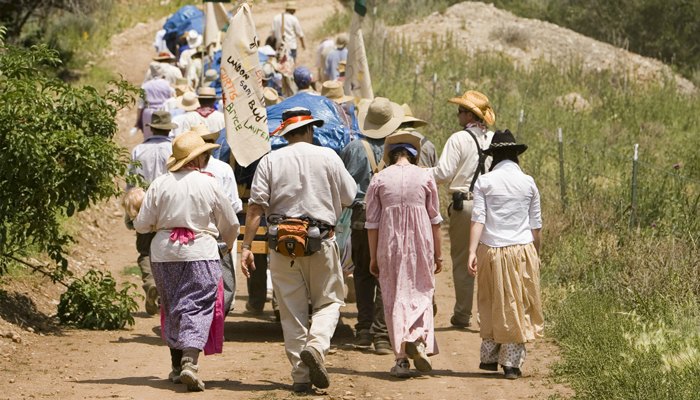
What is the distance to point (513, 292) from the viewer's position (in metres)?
9.48

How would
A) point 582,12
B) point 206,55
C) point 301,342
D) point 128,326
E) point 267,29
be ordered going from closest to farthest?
1. point 301,342
2. point 128,326
3. point 206,55
4. point 267,29
5. point 582,12

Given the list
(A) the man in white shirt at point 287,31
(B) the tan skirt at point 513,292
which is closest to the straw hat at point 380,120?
(B) the tan skirt at point 513,292

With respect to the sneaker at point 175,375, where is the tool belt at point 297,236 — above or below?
above

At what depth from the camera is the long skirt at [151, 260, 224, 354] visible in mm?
8883

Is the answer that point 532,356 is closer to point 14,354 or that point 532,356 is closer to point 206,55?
point 14,354

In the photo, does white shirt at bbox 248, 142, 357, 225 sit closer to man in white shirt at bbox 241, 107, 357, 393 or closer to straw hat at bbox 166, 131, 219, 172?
man in white shirt at bbox 241, 107, 357, 393

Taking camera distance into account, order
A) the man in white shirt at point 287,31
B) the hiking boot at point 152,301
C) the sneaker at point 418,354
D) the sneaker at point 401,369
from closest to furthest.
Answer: the sneaker at point 418,354 < the sneaker at point 401,369 < the hiking boot at point 152,301 < the man in white shirt at point 287,31

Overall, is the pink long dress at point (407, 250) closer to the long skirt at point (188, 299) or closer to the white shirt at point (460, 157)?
the long skirt at point (188, 299)

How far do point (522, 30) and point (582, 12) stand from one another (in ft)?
19.2

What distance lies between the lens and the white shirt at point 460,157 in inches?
442

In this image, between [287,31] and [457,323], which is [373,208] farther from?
[287,31]

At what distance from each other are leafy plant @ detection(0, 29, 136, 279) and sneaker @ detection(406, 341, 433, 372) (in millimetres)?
3003

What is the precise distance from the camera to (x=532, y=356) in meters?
10.5

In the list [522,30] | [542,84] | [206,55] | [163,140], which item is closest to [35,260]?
[163,140]
